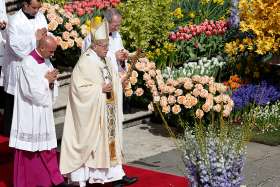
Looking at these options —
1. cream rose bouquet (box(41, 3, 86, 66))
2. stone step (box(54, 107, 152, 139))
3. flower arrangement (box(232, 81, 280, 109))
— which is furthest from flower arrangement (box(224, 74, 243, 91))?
cream rose bouquet (box(41, 3, 86, 66))

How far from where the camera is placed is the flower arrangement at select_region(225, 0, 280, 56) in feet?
38.0

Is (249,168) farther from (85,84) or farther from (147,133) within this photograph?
(85,84)

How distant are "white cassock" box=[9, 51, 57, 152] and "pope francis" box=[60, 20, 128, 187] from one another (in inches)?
9.4

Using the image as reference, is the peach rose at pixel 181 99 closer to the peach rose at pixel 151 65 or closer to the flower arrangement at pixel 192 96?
the flower arrangement at pixel 192 96

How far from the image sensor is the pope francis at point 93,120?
309 inches

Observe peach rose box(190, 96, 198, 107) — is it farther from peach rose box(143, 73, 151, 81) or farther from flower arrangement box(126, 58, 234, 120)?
peach rose box(143, 73, 151, 81)

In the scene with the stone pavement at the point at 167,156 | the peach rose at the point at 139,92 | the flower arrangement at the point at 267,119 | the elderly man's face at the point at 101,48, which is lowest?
the stone pavement at the point at 167,156

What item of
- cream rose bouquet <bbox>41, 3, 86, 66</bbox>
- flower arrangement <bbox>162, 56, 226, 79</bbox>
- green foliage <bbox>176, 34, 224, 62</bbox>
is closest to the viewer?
flower arrangement <bbox>162, 56, 226, 79</bbox>

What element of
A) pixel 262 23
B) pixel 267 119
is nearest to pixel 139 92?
pixel 267 119

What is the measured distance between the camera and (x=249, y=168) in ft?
30.9

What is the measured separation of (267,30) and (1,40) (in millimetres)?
3939

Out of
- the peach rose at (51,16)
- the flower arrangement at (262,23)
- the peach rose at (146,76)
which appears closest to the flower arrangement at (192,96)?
the peach rose at (146,76)

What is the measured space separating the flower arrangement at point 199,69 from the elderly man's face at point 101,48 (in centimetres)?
359

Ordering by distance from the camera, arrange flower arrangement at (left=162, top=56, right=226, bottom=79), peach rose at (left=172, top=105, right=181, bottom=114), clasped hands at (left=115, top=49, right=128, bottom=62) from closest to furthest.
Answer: clasped hands at (left=115, top=49, right=128, bottom=62) < peach rose at (left=172, top=105, right=181, bottom=114) < flower arrangement at (left=162, top=56, right=226, bottom=79)
